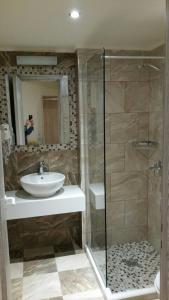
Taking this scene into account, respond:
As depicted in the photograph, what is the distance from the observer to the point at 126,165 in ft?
9.84

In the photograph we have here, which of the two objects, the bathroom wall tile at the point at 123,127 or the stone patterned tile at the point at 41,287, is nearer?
the stone patterned tile at the point at 41,287

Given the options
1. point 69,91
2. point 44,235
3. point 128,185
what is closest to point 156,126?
point 128,185

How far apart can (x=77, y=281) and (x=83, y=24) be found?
7.49 feet

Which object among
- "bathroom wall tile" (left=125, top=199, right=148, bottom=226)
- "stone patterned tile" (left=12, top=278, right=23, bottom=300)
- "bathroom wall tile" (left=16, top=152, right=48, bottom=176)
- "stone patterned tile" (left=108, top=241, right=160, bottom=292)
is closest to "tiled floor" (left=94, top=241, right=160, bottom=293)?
"stone patterned tile" (left=108, top=241, right=160, bottom=292)

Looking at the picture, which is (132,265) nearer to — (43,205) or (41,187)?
(43,205)

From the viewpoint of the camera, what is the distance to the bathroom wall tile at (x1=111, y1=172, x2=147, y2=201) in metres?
3.01

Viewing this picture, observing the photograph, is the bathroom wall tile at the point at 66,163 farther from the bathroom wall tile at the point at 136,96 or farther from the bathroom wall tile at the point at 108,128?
the bathroom wall tile at the point at 136,96

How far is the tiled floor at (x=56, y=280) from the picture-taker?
2.27 meters

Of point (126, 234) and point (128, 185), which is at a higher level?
point (128, 185)

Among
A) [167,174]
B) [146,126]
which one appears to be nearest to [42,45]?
[146,126]

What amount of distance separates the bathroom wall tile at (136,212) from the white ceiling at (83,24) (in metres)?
1.77

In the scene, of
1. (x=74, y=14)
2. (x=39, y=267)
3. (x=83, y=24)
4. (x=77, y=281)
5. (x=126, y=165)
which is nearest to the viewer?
(x=74, y=14)

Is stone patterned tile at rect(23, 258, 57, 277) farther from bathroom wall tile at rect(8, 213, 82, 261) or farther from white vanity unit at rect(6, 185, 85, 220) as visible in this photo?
white vanity unit at rect(6, 185, 85, 220)

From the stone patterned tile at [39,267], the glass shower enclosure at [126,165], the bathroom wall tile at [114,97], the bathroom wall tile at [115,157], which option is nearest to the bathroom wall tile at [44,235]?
the stone patterned tile at [39,267]
